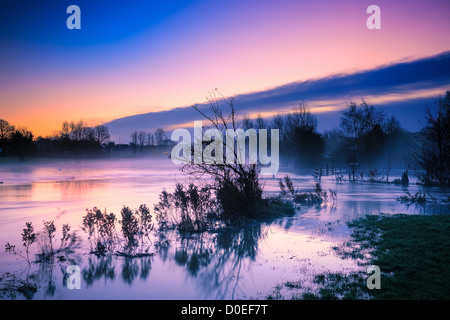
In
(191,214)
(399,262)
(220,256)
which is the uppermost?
(399,262)

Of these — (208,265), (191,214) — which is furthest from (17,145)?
(208,265)

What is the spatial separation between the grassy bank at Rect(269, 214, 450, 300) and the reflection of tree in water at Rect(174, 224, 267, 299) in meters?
2.19

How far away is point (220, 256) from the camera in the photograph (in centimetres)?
1014

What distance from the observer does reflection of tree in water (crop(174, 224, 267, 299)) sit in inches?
308

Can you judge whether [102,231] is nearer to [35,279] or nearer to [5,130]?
[35,279]

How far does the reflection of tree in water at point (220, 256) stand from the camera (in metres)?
7.83

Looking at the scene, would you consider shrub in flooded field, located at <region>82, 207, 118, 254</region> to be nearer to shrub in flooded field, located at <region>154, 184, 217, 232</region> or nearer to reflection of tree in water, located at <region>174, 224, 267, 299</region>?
reflection of tree in water, located at <region>174, 224, 267, 299</region>

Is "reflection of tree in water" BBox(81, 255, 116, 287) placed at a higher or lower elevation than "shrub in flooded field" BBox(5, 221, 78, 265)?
lower

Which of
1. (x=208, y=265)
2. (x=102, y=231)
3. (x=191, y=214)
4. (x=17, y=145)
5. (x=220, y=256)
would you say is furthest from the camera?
(x=17, y=145)

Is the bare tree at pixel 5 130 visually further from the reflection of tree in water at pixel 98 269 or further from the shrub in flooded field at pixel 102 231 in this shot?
the reflection of tree in water at pixel 98 269

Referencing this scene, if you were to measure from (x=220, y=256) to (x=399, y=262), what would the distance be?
5.18 m

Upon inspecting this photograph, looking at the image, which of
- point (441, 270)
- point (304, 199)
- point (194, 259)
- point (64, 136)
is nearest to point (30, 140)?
point (64, 136)

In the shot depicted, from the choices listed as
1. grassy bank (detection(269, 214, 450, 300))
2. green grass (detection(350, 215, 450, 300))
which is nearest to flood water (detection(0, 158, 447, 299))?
grassy bank (detection(269, 214, 450, 300))

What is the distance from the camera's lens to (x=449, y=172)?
2389 centimetres
